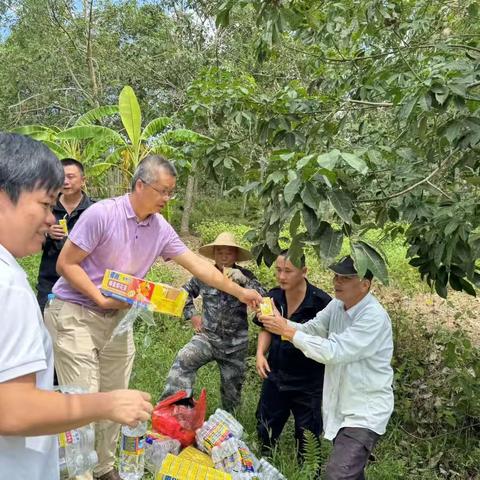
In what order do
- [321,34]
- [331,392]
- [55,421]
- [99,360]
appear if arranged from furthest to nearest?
[321,34]
[99,360]
[331,392]
[55,421]

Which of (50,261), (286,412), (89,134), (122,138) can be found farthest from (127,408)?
(122,138)

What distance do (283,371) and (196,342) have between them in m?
0.75

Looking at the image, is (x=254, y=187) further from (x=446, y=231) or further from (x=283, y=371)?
(x=283, y=371)

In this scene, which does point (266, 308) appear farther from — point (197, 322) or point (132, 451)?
point (197, 322)

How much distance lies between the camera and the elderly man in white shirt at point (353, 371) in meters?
2.46

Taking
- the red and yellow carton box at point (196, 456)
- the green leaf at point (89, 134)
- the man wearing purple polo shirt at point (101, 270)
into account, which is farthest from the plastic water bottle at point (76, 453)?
the green leaf at point (89, 134)

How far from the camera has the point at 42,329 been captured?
1.21m

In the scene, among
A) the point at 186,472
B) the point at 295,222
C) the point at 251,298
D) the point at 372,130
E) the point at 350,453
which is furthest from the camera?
the point at 372,130

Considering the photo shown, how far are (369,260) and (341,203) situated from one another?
22cm

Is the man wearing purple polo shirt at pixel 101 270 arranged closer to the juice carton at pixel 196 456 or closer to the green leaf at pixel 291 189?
the juice carton at pixel 196 456

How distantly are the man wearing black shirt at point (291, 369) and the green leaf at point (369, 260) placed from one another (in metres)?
1.20

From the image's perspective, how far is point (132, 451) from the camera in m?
2.49

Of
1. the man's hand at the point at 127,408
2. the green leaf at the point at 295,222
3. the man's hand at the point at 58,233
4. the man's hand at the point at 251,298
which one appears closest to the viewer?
the man's hand at the point at 127,408

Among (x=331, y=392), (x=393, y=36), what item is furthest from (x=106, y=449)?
(x=393, y=36)
